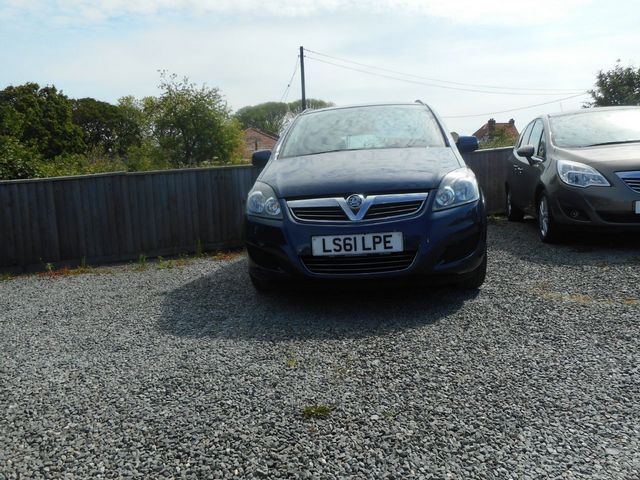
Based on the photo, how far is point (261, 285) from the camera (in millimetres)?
4691

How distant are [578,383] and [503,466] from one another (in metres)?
0.90

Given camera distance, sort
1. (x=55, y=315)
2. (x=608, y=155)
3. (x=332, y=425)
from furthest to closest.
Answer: (x=608, y=155) < (x=55, y=315) < (x=332, y=425)

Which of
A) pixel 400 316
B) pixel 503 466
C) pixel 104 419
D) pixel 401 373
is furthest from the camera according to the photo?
pixel 400 316

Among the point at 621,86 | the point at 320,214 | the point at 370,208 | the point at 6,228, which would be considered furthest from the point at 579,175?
the point at 621,86

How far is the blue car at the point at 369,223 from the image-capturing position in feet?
13.4

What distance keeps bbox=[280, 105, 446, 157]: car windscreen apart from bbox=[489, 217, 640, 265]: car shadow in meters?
1.71

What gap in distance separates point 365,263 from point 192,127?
4435 centimetres

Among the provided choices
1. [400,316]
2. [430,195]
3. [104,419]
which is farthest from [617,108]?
[104,419]

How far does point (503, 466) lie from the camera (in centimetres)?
213

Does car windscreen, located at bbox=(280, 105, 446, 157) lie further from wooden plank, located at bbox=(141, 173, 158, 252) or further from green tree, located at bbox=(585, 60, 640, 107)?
green tree, located at bbox=(585, 60, 640, 107)

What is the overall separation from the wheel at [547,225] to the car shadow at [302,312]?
95.3 inches

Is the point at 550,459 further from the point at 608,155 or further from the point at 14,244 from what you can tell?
the point at 14,244

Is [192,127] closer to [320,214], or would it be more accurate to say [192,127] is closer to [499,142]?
[499,142]

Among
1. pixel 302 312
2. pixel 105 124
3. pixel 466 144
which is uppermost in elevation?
pixel 105 124
